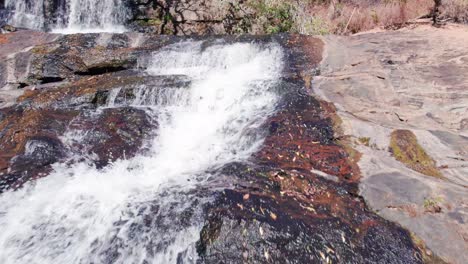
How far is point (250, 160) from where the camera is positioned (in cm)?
512

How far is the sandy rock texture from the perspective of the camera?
406 centimetres

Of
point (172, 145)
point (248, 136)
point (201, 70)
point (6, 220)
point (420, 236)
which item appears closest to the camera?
point (420, 236)

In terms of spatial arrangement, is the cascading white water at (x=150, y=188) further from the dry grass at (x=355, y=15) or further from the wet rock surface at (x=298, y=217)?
the dry grass at (x=355, y=15)

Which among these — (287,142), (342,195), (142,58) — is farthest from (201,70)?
(342,195)

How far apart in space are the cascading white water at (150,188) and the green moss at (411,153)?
217 centimetres

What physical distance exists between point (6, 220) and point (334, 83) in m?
6.22

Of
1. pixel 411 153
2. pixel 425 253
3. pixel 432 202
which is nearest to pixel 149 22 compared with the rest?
pixel 411 153

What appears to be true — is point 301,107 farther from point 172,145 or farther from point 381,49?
point 381,49

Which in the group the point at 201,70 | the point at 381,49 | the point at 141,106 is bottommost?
the point at 141,106

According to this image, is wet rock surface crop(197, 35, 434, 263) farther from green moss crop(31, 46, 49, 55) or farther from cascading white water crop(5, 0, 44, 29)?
cascading white water crop(5, 0, 44, 29)

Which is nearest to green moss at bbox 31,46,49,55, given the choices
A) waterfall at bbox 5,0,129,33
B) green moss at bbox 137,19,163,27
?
waterfall at bbox 5,0,129,33

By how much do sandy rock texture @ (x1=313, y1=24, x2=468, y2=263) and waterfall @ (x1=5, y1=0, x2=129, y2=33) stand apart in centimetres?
809

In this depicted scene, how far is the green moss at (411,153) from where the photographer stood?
4883mm

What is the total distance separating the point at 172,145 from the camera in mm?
6445
